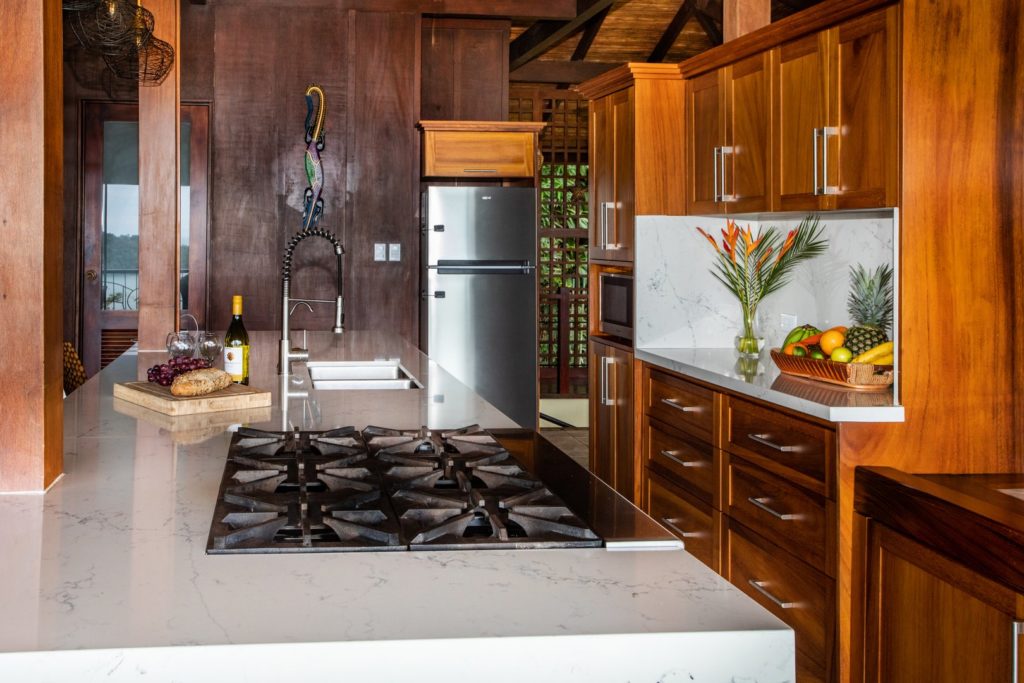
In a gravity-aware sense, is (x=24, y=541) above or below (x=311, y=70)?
below

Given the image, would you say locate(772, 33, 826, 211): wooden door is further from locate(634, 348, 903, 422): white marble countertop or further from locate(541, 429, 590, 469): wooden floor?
locate(541, 429, 590, 469): wooden floor

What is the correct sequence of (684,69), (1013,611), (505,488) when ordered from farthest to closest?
(684,69) < (1013,611) < (505,488)

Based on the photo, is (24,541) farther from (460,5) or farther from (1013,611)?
(460,5)

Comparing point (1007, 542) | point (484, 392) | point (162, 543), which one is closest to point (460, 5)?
point (484, 392)

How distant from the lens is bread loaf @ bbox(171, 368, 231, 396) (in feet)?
7.59

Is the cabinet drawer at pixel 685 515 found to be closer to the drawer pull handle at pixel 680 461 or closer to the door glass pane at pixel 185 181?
the drawer pull handle at pixel 680 461

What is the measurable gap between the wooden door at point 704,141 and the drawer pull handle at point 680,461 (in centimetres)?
90

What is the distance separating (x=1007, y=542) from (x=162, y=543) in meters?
1.51

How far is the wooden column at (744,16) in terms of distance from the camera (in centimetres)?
405

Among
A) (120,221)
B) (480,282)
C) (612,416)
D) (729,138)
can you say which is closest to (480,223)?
(480,282)

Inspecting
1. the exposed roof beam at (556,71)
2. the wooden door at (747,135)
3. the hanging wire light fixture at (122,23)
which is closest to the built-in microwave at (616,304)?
the wooden door at (747,135)

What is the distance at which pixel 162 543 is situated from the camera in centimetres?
125

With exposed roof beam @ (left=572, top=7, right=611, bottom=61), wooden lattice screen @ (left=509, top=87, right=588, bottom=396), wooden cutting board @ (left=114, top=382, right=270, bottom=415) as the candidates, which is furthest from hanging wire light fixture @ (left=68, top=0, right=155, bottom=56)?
wooden lattice screen @ (left=509, top=87, right=588, bottom=396)

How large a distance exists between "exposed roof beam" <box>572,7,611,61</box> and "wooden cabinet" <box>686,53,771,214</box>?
4607mm
